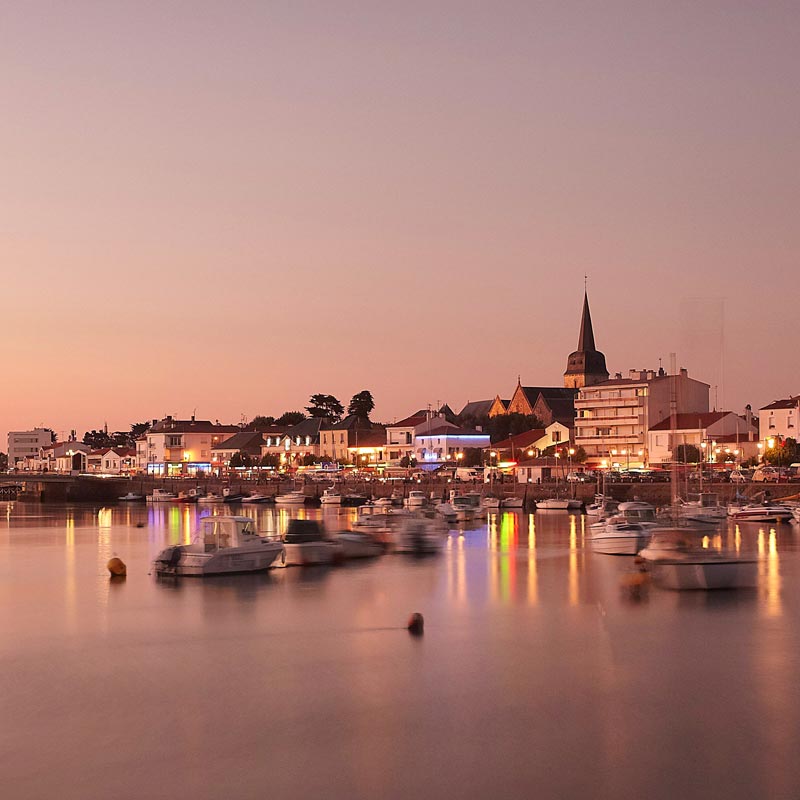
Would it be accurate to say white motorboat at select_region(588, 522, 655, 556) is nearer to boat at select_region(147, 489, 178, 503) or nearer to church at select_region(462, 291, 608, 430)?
boat at select_region(147, 489, 178, 503)

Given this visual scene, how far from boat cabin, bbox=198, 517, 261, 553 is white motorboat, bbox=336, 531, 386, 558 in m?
7.57

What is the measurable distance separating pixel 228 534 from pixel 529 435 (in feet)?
322

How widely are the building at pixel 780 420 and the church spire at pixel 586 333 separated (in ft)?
223

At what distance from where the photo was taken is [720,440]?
114m

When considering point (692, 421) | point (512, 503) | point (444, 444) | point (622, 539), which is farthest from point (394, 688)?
point (444, 444)

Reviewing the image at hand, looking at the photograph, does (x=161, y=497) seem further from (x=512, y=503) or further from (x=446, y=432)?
(x=512, y=503)

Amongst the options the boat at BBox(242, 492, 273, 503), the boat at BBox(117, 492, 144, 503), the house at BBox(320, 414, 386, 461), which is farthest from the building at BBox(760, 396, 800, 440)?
the boat at BBox(117, 492, 144, 503)

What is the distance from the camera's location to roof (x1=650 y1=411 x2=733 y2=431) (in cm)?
11551

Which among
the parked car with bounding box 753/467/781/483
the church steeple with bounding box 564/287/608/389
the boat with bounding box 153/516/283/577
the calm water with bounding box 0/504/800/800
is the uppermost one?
the church steeple with bounding box 564/287/608/389

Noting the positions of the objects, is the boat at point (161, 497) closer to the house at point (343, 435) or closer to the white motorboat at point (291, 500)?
the white motorboat at point (291, 500)

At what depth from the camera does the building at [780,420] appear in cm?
10394

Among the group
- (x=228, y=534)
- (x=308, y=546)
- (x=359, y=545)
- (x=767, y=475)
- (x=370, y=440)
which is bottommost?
(x=359, y=545)

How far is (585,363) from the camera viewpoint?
566ft

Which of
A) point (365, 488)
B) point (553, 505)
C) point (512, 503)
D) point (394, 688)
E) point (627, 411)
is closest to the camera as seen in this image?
point (394, 688)
